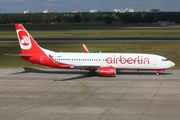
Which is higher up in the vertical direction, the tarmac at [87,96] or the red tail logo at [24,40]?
the red tail logo at [24,40]

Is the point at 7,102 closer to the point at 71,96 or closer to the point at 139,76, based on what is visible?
the point at 71,96

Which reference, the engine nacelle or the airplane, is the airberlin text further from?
the engine nacelle

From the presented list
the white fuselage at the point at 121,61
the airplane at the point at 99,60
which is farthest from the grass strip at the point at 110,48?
the white fuselage at the point at 121,61

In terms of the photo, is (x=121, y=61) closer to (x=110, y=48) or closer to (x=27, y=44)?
(x=27, y=44)

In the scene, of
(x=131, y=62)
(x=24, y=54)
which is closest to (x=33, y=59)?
(x=24, y=54)

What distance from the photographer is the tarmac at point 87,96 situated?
104 ft

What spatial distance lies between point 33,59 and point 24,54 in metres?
1.58

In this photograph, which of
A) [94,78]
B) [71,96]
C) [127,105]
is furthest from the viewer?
[94,78]

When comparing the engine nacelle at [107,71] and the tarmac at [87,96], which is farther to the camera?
the engine nacelle at [107,71]

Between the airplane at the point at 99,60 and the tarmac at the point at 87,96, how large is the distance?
132cm

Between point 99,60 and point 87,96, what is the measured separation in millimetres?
13005

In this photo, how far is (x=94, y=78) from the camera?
50.0m

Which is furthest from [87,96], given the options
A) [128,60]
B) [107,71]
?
[128,60]

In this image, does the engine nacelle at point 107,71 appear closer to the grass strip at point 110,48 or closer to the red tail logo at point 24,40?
the red tail logo at point 24,40
